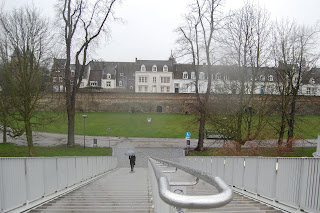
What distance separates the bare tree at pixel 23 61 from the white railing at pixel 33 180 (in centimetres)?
874

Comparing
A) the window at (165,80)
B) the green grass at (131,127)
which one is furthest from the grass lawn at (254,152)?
the window at (165,80)

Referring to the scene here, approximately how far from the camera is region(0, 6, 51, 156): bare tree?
666 inches

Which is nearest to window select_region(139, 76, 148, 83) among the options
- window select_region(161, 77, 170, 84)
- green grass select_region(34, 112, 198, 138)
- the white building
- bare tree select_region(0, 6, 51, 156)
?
the white building

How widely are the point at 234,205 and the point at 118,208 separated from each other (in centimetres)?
243

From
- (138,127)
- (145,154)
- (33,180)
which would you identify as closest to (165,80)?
(138,127)

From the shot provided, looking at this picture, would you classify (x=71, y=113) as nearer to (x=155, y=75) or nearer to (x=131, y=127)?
(x=131, y=127)

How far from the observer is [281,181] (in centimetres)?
589

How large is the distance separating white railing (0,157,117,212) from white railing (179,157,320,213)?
4.09m

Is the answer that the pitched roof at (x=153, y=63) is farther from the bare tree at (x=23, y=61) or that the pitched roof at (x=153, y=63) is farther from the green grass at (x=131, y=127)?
the bare tree at (x=23, y=61)

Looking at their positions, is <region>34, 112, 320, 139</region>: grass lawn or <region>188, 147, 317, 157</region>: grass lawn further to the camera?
<region>34, 112, 320, 139</region>: grass lawn

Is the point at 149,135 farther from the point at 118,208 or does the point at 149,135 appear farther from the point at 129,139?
the point at 118,208

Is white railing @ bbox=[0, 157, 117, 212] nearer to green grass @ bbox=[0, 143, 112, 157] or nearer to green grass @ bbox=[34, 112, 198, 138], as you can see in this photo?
green grass @ bbox=[0, 143, 112, 157]

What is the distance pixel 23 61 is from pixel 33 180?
12781 millimetres

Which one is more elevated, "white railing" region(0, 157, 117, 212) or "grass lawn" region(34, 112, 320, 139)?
"white railing" region(0, 157, 117, 212)
